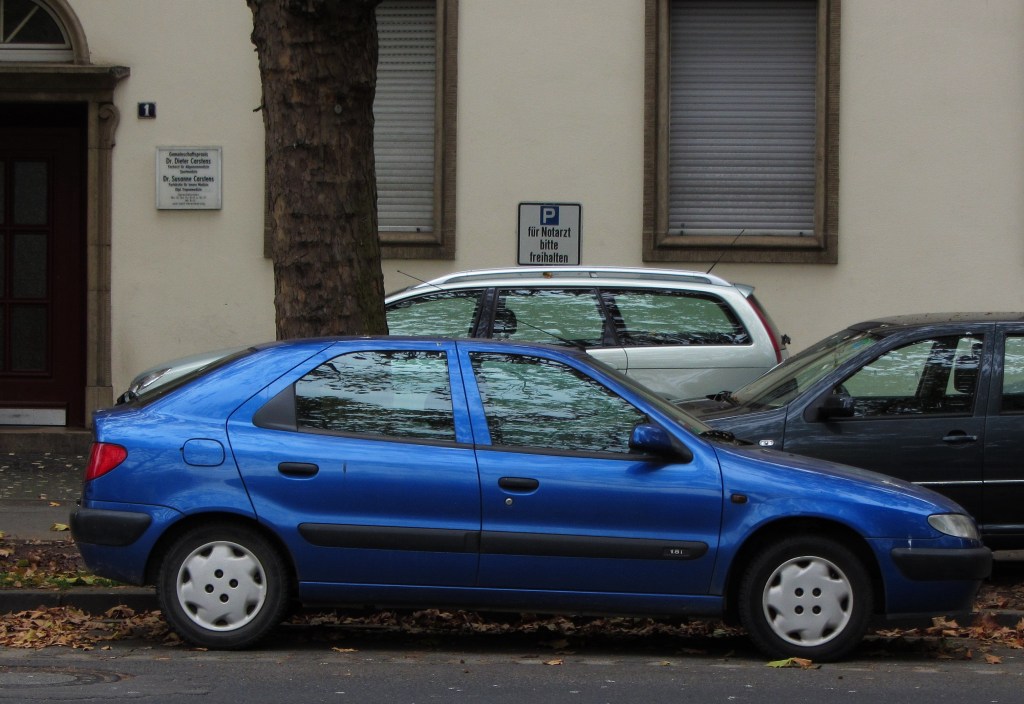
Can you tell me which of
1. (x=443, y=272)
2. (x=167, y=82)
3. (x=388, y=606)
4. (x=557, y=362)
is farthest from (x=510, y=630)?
(x=167, y=82)

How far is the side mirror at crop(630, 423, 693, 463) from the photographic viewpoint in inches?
256

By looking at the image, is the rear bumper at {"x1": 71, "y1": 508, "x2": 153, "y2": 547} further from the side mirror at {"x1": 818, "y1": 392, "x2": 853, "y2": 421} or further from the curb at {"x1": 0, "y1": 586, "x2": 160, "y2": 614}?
Result: the side mirror at {"x1": 818, "y1": 392, "x2": 853, "y2": 421}

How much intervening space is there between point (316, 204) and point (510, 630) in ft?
8.72

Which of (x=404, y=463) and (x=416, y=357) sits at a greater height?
(x=416, y=357)

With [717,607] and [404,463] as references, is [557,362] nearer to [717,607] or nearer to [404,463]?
[404,463]

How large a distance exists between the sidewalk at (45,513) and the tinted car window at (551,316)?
3394mm

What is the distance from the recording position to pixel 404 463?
659 cm

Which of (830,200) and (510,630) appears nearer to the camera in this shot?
(510,630)

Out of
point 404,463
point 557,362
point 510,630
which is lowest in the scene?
point 510,630

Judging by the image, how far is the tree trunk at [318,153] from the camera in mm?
8391

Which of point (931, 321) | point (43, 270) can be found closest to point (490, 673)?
point (931, 321)

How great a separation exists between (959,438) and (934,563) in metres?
1.80

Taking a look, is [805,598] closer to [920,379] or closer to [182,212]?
[920,379]

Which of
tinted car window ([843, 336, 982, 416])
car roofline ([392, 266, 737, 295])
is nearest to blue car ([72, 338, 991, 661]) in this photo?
tinted car window ([843, 336, 982, 416])
